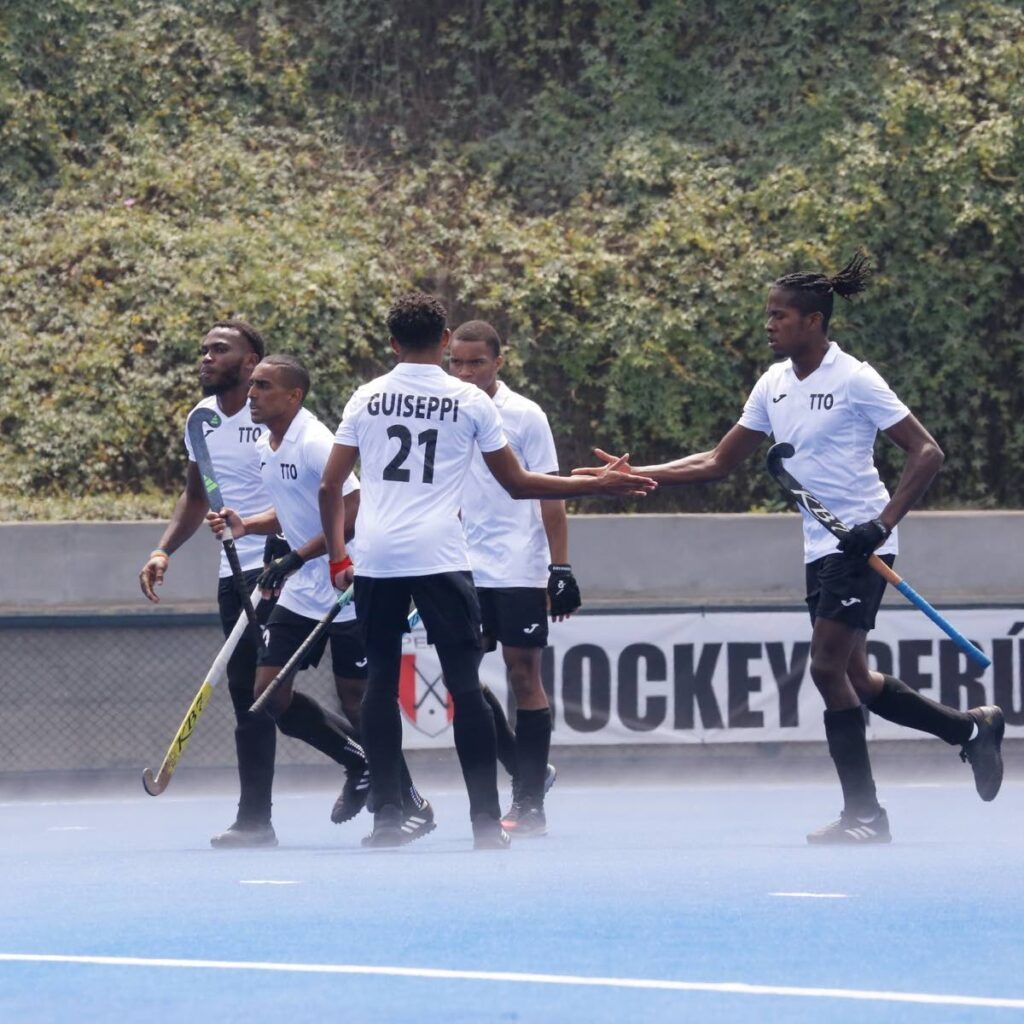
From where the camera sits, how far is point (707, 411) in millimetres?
15797

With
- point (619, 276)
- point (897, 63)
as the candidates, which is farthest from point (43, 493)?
point (897, 63)

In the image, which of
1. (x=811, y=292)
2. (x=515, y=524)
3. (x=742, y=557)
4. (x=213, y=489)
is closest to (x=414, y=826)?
(x=515, y=524)

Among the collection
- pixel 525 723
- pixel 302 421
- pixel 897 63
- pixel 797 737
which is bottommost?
pixel 797 737

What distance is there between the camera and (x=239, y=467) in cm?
852

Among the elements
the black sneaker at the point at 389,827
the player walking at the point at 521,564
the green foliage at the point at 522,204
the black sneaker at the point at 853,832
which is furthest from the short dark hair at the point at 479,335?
the green foliage at the point at 522,204

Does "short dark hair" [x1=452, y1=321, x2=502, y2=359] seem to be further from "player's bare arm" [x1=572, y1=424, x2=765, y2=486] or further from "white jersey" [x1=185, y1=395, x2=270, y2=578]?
"white jersey" [x1=185, y1=395, x2=270, y2=578]

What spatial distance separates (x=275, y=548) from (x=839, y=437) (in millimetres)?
2343

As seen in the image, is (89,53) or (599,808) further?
(89,53)

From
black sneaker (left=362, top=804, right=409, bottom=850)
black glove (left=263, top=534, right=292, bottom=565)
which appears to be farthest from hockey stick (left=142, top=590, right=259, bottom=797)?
black sneaker (left=362, top=804, right=409, bottom=850)

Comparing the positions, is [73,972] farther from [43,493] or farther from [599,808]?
[43,493]

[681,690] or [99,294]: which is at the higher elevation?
[99,294]

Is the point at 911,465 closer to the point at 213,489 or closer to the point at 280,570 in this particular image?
the point at 280,570

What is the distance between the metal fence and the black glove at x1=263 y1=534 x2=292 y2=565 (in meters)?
3.12

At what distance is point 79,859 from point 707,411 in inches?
346
